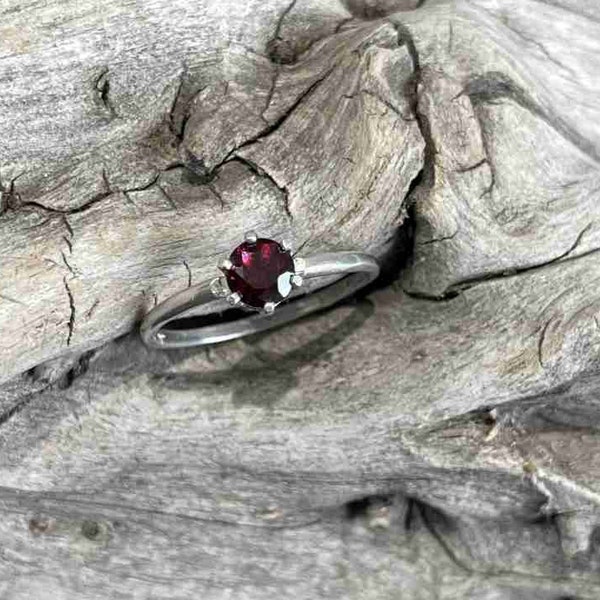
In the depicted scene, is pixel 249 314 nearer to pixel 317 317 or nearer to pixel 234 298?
pixel 317 317

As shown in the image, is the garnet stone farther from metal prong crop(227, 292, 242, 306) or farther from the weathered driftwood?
the weathered driftwood

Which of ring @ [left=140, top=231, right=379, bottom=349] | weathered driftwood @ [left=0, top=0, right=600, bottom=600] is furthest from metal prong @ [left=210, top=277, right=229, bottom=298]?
weathered driftwood @ [left=0, top=0, right=600, bottom=600]

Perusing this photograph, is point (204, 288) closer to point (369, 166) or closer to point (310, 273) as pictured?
point (310, 273)

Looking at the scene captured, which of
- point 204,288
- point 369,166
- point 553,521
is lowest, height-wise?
point 553,521

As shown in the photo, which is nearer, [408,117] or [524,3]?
[408,117]

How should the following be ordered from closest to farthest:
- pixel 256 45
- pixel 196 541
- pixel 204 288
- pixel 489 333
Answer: pixel 204 288 → pixel 489 333 → pixel 256 45 → pixel 196 541

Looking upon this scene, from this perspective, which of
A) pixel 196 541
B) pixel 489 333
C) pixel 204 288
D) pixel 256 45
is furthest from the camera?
pixel 196 541

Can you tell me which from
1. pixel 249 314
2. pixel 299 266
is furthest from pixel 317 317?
pixel 299 266

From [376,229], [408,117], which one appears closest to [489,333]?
[376,229]
